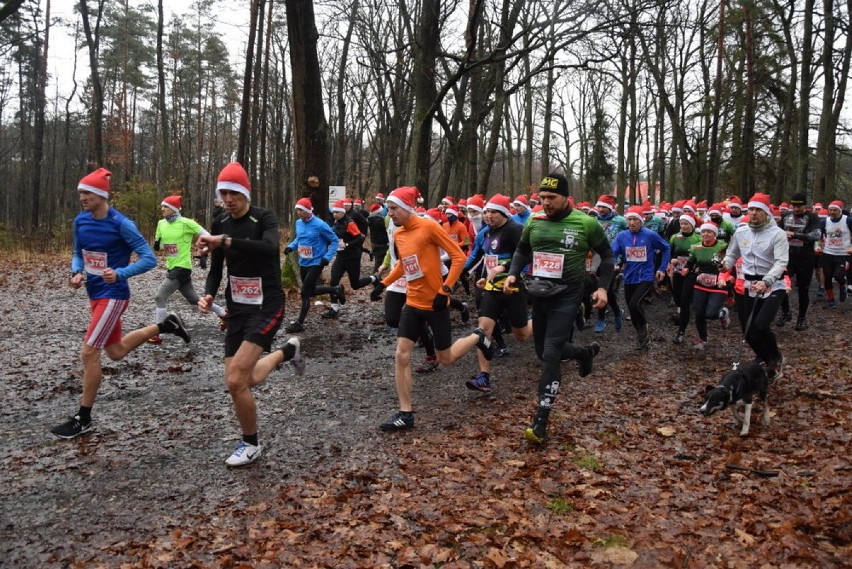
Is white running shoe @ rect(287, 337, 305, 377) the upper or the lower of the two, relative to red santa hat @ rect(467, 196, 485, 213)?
lower

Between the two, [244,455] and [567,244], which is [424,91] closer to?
[567,244]

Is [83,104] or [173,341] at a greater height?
[83,104]

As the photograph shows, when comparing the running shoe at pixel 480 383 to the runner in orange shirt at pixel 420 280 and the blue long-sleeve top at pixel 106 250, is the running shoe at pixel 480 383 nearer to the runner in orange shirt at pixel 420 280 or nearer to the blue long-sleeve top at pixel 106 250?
the runner in orange shirt at pixel 420 280

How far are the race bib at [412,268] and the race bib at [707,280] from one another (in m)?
5.15

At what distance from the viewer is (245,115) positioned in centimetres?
2044

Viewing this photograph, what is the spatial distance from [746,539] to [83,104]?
150 ft

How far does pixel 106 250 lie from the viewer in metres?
5.89

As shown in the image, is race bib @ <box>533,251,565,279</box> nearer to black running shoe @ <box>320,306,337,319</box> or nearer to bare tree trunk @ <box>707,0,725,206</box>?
black running shoe @ <box>320,306,337,319</box>

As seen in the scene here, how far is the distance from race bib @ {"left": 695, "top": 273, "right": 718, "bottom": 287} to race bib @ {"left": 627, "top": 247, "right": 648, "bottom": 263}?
0.87m

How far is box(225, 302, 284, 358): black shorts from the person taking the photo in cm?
482

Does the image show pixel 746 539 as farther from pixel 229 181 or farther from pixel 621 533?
pixel 229 181

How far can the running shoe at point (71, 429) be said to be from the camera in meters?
5.45

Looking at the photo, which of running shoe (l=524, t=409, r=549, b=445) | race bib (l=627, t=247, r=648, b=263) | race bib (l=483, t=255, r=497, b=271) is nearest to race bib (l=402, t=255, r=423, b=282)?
running shoe (l=524, t=409, r=549, b=445)

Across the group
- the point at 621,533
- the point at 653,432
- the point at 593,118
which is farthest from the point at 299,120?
the point at 593,118
